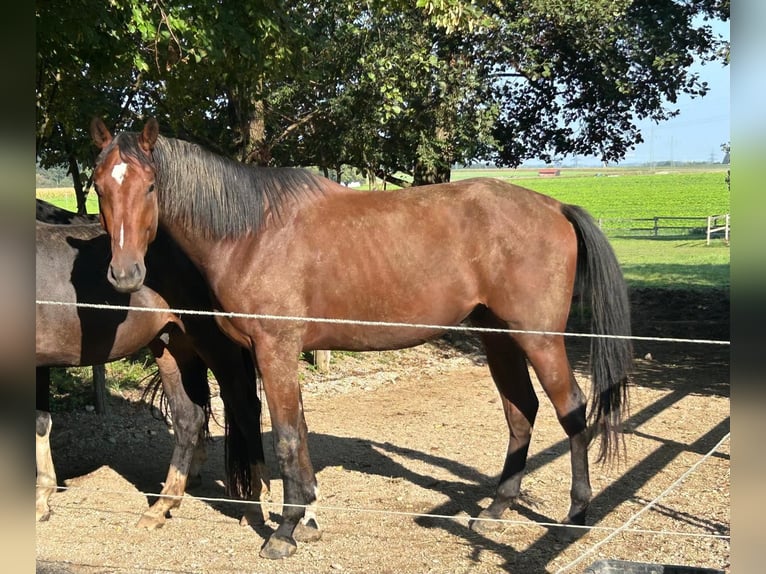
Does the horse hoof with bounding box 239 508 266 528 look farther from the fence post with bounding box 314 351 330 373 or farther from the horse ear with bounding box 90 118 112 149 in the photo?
the fence post with bounding box 314 351 330 373

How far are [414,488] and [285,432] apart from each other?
1.53 meters

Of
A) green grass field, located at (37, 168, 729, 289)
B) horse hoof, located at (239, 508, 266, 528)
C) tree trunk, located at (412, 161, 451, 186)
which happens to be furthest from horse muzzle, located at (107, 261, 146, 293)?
green grass field, located at (37, 168, 729, 289)

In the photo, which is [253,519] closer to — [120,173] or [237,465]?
[237,465]

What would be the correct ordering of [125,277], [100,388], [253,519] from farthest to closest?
[100,388] → [253,519] → [125,277]

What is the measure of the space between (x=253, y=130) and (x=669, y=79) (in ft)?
20.4

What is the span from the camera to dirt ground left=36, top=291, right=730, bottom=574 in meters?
4.38

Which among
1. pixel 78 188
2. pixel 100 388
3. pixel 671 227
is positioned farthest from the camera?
pixel 671 227

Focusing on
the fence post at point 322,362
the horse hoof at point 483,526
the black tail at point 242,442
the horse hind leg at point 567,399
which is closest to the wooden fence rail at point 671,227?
the fence post at point 322,362

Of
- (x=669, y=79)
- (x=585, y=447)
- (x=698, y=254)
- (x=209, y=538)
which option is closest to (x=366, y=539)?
(x=209, y=538)

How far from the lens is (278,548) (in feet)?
Result: 14.6

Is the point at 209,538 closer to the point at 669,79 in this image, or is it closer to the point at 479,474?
the point at 479,474

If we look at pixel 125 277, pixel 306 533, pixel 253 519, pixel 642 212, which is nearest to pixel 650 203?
pixel 642 212

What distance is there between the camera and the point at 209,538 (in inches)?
189

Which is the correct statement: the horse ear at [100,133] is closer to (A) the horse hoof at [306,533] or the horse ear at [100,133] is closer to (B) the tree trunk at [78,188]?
(A) the horse hoof at [306,533]
